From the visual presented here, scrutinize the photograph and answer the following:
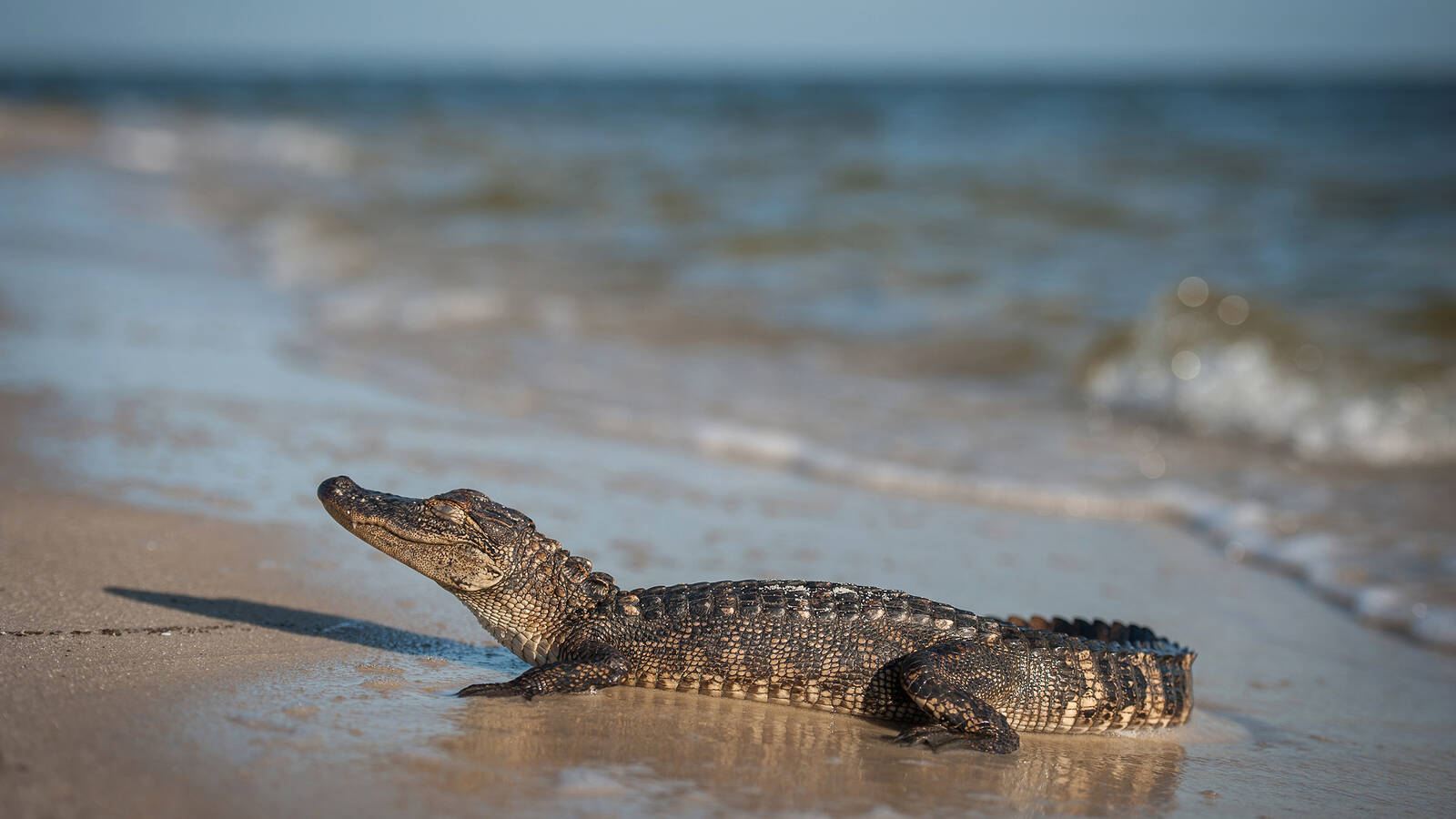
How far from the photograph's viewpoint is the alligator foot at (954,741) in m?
3.64

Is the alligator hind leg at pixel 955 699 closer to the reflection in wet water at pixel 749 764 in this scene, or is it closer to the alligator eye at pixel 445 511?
the reflection in wet water at pixel 749 764

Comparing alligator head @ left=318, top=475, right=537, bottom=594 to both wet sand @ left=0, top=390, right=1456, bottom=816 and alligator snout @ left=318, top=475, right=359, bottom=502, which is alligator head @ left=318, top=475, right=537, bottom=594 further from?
wet sand @ left=0, top=390, right=1456, bottom=816

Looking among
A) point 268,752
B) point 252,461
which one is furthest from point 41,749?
point 252,461

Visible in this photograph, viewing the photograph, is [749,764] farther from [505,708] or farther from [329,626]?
[329,626]

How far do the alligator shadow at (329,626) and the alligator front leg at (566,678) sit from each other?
1.21ft

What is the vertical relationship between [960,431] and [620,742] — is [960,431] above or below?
above

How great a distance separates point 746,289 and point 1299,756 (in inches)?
367

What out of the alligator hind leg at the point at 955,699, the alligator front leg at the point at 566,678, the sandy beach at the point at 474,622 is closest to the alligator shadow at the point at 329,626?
the sandy beach at the point at 474,622

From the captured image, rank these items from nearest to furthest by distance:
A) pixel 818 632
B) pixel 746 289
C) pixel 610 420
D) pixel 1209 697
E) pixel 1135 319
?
pixel 818 632 → pixel 1209 697 → pixel 610 420 → pixel 1135 319 → pixel 746 289

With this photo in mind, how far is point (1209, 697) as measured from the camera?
449cm

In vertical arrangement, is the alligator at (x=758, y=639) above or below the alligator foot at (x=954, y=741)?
above

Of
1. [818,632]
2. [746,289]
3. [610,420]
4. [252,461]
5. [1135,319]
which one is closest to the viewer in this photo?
[818,632]

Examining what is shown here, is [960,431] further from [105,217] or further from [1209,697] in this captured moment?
[105,217]

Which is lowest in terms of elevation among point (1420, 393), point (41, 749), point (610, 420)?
point (41, 749)
